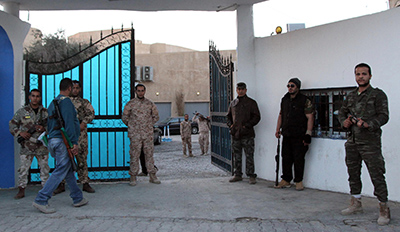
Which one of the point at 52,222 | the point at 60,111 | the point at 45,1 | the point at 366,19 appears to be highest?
the point at 45,1

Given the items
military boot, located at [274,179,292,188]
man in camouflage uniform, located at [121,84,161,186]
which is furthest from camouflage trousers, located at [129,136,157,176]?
military boot, located at [274,179,292,188]

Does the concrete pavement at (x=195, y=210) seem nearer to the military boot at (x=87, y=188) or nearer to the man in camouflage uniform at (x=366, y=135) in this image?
the military boot at (x=87, y=188)

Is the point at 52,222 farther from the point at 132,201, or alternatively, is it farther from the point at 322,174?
the point at 322,174

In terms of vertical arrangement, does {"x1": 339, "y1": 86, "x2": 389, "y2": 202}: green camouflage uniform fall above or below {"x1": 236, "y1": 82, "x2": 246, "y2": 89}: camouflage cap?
below

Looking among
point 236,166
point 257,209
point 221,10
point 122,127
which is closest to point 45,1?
point 122,127

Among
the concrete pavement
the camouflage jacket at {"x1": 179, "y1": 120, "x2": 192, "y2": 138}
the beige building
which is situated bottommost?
the concrete pavement

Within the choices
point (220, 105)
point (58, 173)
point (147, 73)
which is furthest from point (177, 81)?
point (58, 173)

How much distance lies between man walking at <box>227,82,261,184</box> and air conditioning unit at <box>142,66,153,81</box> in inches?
1028

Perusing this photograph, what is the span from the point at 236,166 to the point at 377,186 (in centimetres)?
303

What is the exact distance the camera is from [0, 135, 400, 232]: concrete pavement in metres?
4.29

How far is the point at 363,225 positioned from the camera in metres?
4.26

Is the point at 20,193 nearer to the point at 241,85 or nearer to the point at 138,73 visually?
the point at 241,85

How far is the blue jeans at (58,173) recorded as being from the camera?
4.81 m

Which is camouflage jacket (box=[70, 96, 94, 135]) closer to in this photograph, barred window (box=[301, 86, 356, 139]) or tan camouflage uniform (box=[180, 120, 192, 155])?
barred window (box=[301, 86, 356, 139])
